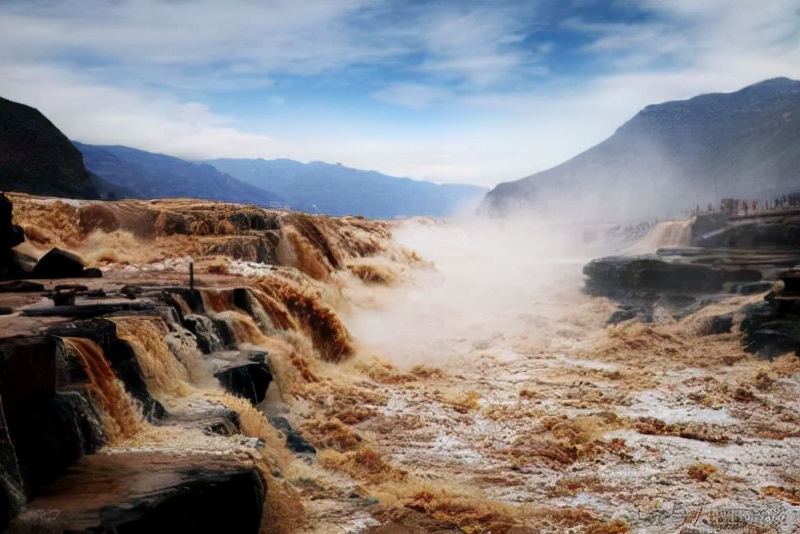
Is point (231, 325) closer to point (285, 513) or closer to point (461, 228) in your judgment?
point (285, 513)

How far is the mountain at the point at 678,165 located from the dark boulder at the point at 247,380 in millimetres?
117175

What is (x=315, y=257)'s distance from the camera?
74.6ft

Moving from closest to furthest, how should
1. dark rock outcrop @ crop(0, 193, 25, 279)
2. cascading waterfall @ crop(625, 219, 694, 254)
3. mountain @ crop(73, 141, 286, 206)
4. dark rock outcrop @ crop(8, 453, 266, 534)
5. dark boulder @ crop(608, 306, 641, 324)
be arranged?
dark rock outcrop @ crop(8, 453, 266, 534), dark rock outcrop @ crop(0, 193, 25, 279), dark boulder @ crop(608, 306, 641, 324), cascading waterfall @ crop(625, 219, 694, 254), mountain @ crop(73, 141, 286, 206)

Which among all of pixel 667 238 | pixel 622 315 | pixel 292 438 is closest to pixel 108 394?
pixel 292 438

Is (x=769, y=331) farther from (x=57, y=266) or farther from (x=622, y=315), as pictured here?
(x=57, y=266)

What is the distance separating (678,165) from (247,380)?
164369 mm

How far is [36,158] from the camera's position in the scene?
47500mm

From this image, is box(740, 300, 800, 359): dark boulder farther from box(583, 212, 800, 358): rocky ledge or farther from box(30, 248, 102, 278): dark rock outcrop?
box(30, 248, 102, 278): dark rock outcrop

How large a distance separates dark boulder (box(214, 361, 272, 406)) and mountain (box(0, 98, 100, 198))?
43.3 m

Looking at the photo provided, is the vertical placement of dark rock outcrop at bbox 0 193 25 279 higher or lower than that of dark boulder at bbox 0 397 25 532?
higher

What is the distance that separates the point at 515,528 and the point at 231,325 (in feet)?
21.1

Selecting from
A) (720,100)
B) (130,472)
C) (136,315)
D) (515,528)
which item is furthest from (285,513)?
(720,100)

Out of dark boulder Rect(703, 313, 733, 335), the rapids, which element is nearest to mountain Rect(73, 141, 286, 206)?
the rapids

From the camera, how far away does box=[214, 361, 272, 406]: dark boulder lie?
933cm
